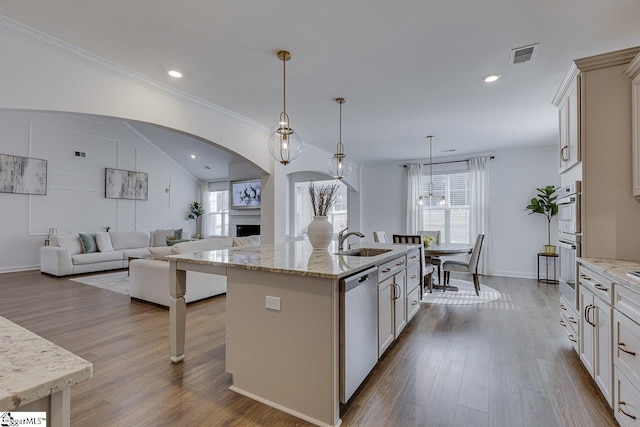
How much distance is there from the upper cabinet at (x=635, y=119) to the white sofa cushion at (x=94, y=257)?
8.31 m

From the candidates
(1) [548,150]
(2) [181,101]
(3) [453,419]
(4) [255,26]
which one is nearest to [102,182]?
(2) [181,101]

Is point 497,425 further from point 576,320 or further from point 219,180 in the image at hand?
point 219,180

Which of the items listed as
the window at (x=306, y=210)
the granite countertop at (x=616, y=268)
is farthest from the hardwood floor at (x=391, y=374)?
the window at (x=306, y=210)

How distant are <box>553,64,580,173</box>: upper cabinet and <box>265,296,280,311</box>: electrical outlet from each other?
259cm

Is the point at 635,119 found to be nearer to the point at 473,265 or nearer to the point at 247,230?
the point at 473,265

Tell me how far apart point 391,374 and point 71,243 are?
7.17m

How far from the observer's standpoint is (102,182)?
26.2 feet

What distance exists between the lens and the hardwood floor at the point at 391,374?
6.14 ft

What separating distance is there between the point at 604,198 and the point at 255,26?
9.77 ft

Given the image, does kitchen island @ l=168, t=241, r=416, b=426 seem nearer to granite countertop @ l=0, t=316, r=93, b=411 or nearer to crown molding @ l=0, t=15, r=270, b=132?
granite countertop @ l=0, t=316, r=93, b=411

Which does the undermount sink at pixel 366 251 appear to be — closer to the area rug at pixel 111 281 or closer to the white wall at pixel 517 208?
the area rug at pixel 111 281

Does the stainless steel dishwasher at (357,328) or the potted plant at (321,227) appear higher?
the potted plant at (321,227)

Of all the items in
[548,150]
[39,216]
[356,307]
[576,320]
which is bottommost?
[576,320]

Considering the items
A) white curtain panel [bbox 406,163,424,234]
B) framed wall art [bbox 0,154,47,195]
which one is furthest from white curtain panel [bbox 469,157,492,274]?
framed wall art [bbox 0,154,47,195]
